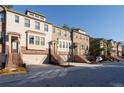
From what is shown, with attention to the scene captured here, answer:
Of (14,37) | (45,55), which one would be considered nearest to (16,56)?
(14,37)

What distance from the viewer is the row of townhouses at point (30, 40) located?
90.9 ft

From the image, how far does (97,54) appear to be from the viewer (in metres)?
56.6

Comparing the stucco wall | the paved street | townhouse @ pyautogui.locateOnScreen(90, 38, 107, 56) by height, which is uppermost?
the stucco wall

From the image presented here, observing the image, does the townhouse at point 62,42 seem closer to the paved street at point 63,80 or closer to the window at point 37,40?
the window at point 37,40

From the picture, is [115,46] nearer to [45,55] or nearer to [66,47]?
[66,47]

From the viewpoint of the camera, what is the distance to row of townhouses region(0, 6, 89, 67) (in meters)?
27.7

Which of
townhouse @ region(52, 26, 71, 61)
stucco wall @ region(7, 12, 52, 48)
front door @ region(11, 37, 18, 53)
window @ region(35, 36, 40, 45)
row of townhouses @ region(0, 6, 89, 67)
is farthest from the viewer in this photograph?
townhouse @ region(52, 26, 71, 61)

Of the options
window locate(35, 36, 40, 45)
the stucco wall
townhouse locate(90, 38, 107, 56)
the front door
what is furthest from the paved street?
townhouse locate(90, 38, 107, 56)

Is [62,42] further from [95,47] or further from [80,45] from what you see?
[95,47]

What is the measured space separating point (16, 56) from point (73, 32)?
20902 millimetres

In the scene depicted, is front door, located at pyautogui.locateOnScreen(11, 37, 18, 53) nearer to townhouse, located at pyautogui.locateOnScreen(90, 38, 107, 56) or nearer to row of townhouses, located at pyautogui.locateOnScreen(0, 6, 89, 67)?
row of townhouses, located at pyautogui.locateOnScreen(0, 6, 89, 67)

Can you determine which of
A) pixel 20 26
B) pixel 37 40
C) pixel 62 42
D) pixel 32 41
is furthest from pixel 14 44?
pixel 62 42

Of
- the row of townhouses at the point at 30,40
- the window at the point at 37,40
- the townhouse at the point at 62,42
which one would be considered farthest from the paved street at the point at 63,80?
the townhouse at the point at 62,42

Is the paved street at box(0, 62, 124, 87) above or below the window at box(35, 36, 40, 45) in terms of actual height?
below
